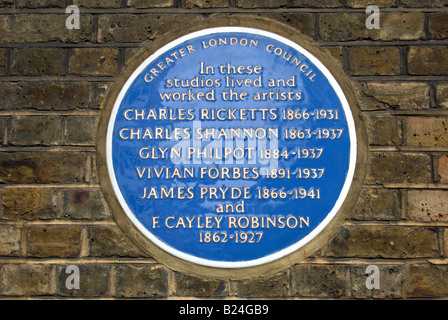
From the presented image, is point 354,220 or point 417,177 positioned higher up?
point 417,177

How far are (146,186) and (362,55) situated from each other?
4.50 ft

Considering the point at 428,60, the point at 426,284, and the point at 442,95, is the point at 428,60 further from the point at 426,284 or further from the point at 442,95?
the point at 426,284

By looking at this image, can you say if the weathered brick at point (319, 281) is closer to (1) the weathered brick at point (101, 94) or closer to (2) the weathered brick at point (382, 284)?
(2) the weathered brick at point (382, 284)

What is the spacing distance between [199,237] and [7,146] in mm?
1152

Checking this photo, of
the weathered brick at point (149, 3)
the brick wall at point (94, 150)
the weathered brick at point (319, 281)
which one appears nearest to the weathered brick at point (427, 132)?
the brick wall at point (94, 150)

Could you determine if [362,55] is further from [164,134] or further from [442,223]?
[164,134]

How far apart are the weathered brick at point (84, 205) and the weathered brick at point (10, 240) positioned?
27cm

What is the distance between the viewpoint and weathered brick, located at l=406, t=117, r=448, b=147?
2260 millimetres

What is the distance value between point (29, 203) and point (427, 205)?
2.11 meters

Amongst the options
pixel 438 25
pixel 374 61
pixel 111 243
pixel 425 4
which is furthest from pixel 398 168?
pixel 111 243

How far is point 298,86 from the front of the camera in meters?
2.28

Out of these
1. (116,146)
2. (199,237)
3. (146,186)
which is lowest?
(199,237)

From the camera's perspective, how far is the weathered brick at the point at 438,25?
91.5 inches

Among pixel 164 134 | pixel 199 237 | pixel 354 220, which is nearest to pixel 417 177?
pixel 354 220
